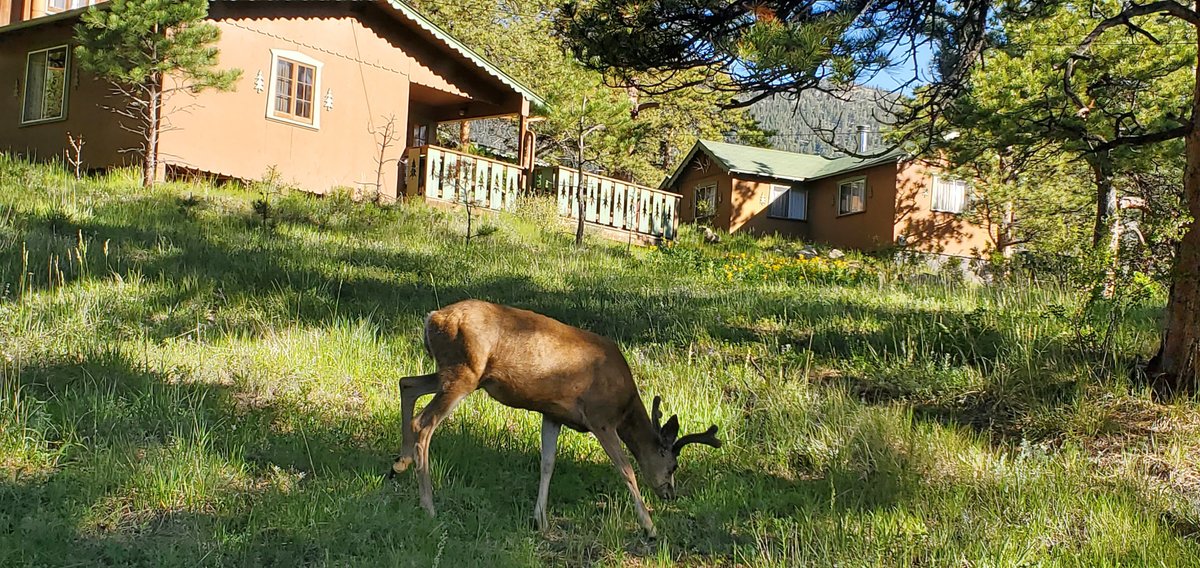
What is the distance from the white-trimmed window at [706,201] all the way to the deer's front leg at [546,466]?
30327mm

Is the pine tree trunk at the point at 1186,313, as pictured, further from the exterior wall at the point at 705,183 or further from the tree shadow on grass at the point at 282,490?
the exterior wall at the point at 705,183

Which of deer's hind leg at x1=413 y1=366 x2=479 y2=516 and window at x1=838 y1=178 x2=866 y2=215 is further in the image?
window at x1=838 y1=178 x2=866 y2=215

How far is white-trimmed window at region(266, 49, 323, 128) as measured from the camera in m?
20.0

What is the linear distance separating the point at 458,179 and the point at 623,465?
51.3 ft

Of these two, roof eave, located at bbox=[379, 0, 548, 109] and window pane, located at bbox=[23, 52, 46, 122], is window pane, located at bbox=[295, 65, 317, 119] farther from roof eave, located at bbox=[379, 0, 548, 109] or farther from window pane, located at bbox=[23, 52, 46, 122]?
window pane, located at bbox=[23, 52, 46, 122]

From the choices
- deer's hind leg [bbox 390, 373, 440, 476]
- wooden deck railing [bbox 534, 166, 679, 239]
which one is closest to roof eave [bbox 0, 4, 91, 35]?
wooden deck railing [bbox 534, 166, 679, 239]

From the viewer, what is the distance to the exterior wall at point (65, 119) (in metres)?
19.2

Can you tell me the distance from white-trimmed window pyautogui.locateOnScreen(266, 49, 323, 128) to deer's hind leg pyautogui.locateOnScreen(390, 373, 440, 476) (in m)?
16.0

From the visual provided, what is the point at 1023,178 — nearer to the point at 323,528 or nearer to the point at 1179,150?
the point at 1179,150

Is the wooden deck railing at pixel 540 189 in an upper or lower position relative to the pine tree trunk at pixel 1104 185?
lower

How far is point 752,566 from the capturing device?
17.8 feet

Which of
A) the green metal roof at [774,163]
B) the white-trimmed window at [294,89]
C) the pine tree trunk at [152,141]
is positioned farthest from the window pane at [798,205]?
the pine tree trunk at [152,141]

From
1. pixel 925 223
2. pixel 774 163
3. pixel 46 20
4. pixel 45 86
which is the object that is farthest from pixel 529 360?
pixel 774 163

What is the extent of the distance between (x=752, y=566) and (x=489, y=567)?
1500mm
